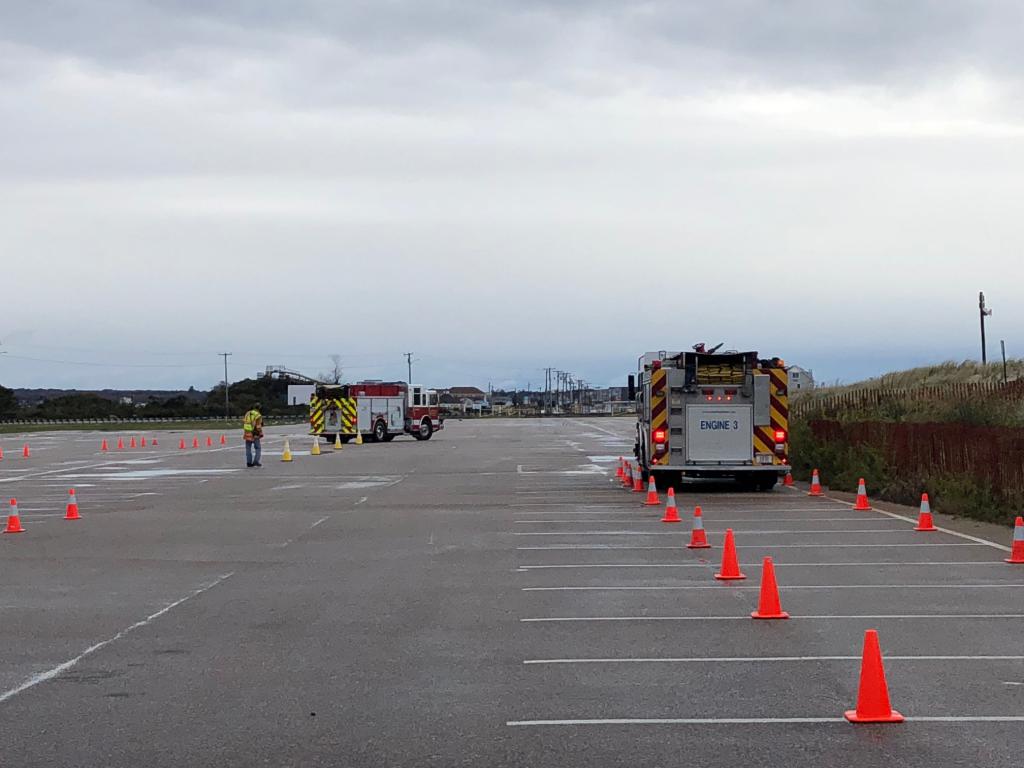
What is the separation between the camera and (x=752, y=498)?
2331 cm

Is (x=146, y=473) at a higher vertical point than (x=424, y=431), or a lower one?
lower

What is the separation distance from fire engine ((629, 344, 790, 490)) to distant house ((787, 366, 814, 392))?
21.8 metres

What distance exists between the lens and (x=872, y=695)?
717cm

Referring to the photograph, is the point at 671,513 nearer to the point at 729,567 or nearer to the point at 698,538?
the point at 698,538

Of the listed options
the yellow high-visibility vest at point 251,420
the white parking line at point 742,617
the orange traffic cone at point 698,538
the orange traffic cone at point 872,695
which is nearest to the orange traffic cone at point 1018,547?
the white parking line at point 742,617

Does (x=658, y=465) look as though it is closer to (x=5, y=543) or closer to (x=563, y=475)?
(x=563, y=475)

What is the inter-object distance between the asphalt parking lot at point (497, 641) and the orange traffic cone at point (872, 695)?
9 cm

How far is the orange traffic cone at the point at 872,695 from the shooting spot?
714 centimetres

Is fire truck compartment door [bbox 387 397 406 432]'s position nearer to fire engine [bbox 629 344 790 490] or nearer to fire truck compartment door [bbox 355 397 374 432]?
fire truck compartment door [bbox 355 397 374 432]

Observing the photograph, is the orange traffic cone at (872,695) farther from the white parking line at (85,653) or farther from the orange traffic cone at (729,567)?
the orange traffic cone at (729,567)

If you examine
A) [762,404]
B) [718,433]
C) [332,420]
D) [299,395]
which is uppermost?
[299,395]

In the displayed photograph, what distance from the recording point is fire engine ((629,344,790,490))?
24.2 metres

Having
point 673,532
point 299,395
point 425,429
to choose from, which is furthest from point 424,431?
point 299,395

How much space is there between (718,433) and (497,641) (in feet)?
49.5
